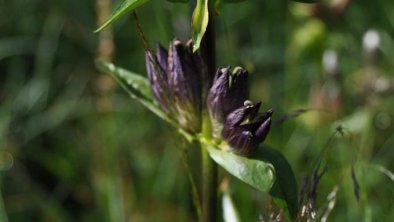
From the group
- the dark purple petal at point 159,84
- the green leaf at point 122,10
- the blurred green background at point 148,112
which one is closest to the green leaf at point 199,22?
the green leaf at point 122,10

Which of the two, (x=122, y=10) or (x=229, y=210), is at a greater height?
(x=122, y=10)

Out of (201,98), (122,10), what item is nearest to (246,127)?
(201,98)

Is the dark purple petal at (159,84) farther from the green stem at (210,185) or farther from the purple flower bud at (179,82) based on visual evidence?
the green stem at (210,185)

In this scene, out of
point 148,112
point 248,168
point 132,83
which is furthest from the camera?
point 148,112

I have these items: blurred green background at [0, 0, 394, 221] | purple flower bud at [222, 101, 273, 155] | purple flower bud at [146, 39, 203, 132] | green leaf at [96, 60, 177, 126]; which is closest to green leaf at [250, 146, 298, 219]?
purple flower bud at [222, 101, 273, 155]

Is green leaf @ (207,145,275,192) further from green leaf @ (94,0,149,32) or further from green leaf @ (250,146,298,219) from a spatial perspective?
green leaf @ (94,0,149,32)

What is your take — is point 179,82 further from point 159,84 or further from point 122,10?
point 122,10

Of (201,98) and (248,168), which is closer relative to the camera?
(248,168)
